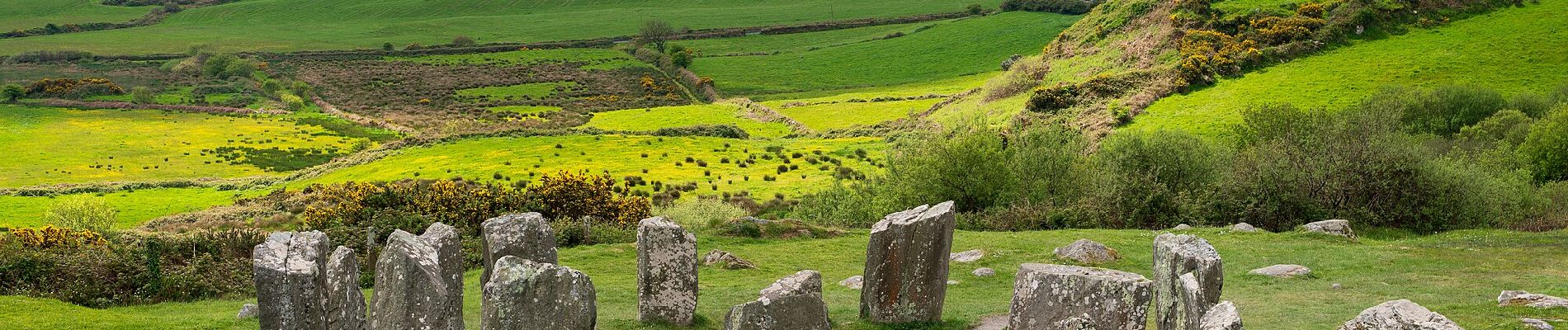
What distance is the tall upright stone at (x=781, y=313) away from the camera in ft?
57.3

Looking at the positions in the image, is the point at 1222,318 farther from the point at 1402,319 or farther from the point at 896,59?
the point at 896,59

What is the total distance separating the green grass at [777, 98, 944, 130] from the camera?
10794cm

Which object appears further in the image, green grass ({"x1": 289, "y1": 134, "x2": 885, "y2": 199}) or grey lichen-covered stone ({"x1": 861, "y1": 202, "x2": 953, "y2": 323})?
green grass ({"x1": 289, "y1": 134, "x2": 885, "y2": 199})

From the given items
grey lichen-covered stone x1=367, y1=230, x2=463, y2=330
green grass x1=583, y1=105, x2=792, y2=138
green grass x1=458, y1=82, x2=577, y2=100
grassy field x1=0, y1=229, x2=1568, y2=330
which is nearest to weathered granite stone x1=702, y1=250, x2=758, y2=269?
grassy field x1=0, y1=229, x2=1568, y2=330

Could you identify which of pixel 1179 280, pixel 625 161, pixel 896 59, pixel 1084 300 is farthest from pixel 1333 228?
pixel 896 59

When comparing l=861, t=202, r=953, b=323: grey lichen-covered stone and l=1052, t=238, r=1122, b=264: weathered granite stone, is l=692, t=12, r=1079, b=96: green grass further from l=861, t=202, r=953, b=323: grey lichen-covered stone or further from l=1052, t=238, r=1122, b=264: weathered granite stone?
l=861, t=202, r=953, b=323: grey lichen-covered stone

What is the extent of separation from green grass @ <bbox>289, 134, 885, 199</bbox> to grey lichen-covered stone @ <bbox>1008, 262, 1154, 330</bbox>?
49.1 m

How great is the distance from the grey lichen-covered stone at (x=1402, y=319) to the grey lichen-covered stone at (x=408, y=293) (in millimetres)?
12209

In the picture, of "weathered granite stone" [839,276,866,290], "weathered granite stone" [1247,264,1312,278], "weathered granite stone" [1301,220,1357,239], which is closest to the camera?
"weathered granite stone" [839,276,866,290]

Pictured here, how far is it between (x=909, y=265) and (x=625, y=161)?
6255 cm

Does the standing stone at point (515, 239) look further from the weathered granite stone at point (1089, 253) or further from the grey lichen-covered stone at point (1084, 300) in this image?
the weathered granite stone at point (1089, 253)

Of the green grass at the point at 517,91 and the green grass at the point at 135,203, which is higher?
the green grass at the point at 135,203

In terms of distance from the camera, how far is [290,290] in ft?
56.0

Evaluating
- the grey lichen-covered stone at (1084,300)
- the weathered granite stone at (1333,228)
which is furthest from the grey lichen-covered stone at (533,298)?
the weathered granite stone at (1333,228)
